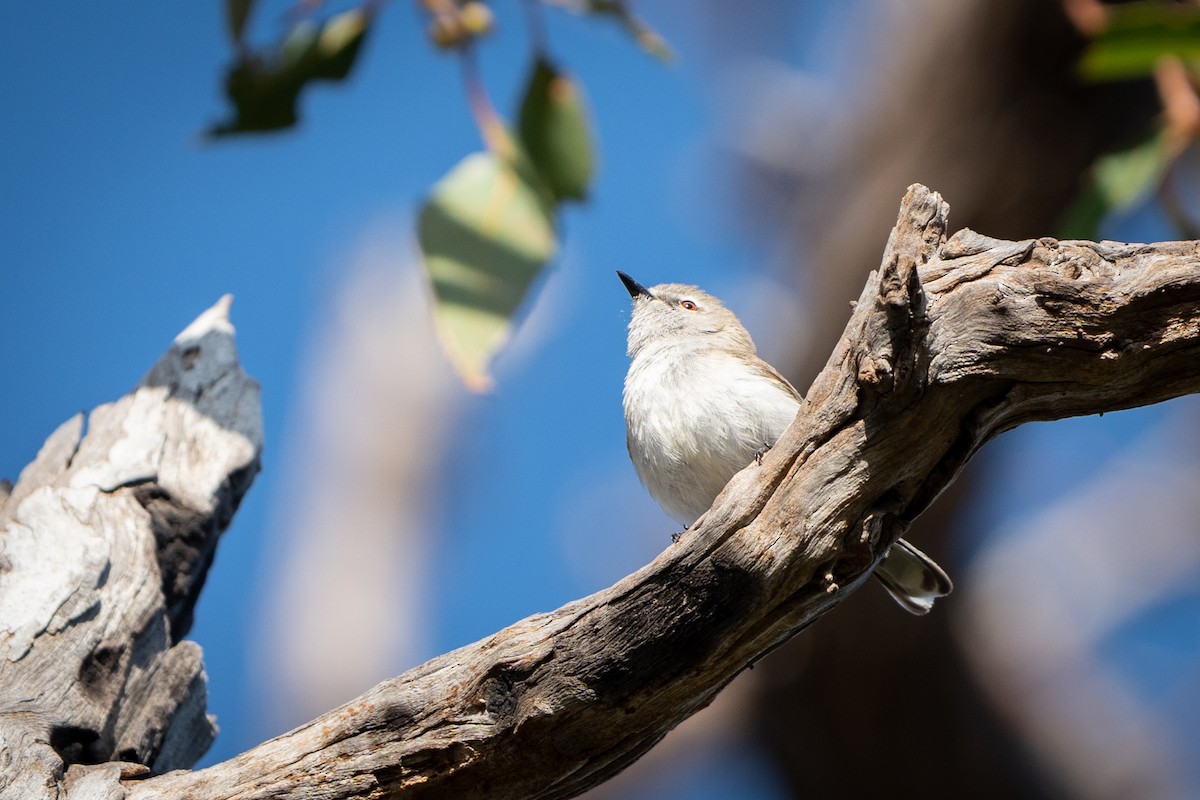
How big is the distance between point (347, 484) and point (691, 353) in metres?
7.14

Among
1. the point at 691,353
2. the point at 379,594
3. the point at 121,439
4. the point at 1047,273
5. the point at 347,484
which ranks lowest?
the point at 1047,273

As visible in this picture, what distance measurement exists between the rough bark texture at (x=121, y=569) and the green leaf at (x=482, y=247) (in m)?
1.37

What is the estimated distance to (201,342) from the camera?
13.4 ft

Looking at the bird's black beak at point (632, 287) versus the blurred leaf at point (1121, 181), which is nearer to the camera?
the blurred leaf at point (1121, 181)

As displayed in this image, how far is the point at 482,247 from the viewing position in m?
2.89

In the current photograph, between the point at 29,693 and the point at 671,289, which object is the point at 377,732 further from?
the point at 671,289

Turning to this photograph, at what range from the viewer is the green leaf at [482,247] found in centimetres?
266

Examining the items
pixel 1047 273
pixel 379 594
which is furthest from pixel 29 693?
pixel 379 594

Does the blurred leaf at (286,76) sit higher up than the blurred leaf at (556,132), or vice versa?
the blurred leaf at (286,76)

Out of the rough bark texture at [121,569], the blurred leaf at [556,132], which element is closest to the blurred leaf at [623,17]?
the blurred leaf at [556,132]

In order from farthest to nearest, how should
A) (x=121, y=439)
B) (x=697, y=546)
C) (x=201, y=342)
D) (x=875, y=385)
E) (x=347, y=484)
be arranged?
(x=347, y=484)
(x=201, y=342)
(x=121, y=439)
(x=697, y=546)
(x=875, y=385)

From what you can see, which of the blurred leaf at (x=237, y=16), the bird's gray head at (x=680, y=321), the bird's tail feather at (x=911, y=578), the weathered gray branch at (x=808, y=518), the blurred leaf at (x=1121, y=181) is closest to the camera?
the weathered gray branch at (x=808, y=518)

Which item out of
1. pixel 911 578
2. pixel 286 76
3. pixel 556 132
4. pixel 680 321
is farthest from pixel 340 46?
→ pixel 911 578

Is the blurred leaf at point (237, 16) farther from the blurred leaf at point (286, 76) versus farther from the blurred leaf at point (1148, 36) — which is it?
the blurred leaf at point (1148, 36)
